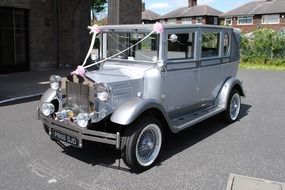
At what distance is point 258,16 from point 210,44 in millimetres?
47027

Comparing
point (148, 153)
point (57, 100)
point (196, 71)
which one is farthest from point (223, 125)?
point (57, 100)

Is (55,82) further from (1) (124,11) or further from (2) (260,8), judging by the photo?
(2) (260,8)

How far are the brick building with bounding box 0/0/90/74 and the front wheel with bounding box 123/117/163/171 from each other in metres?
10.0

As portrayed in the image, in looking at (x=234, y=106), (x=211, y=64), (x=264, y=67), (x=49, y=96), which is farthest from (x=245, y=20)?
(x=49, y=96)

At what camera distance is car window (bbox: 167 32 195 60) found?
16.7 ft

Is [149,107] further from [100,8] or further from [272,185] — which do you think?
[100,8]

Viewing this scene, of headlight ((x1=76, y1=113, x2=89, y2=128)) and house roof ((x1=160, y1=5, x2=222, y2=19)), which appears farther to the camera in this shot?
house roof ((x1=160, y1=5, x2=222, y2=19))

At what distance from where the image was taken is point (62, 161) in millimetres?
4676

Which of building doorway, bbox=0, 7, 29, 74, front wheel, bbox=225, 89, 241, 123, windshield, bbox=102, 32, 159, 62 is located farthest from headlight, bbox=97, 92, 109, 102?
building doorway, bbox=0, 7, 29, 74

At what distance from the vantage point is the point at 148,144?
4.58 m

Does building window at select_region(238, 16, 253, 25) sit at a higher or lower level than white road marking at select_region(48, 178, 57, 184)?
higher

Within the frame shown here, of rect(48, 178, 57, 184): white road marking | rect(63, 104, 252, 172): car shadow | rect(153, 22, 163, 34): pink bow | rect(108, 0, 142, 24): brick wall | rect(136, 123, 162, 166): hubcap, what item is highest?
rect(108, 0, 142, 24): brick wall

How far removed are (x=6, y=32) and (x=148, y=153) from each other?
10.4 m

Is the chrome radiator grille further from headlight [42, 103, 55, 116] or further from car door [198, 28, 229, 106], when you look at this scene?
car door [198, 28, 229, 106]
